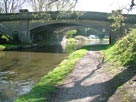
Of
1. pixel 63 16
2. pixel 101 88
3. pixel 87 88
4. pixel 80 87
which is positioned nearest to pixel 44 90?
pixel 80 87

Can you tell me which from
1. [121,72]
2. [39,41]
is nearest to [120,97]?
[121,72]

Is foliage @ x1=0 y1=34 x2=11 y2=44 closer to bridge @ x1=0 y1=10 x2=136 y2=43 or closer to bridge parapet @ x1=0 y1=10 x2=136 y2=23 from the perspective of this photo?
bridge @ x1=0 y1=10 x2=136 y2=43

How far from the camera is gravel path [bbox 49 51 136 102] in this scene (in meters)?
12.3

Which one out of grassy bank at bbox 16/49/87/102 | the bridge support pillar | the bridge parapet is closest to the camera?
grassy bank at bbox 16/49/87/102

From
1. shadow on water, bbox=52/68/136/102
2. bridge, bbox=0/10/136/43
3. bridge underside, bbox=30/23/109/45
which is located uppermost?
Answer: shadow on water, bbox=52/68/136/102

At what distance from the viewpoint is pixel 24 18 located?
56688 mm

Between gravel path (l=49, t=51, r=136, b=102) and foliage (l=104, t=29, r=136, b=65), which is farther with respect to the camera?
foliage (l=104, t=29, r=136, b=65)

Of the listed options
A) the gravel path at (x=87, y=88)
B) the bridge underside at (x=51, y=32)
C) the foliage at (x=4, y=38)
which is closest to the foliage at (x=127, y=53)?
the gravel path at (x=87, y=88)

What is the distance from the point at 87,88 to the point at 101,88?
57 centimetres

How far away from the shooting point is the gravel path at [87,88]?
12.3m

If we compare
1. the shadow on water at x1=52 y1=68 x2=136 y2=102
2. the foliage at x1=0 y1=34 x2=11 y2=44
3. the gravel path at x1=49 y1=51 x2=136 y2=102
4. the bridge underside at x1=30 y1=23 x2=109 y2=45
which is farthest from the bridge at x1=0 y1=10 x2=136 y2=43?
the shadow on water at x1=52 y1=68 x2=136 y2=102

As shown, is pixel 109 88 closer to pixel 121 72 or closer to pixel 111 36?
Answer: pixel 121 72

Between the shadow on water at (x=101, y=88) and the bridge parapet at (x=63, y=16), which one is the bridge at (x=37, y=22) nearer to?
the bridge parapet at (x=63, y=16)

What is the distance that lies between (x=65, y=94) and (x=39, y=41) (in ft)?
174
